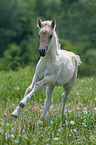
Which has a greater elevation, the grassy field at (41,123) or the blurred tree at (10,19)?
the blurred tree at (10,19)

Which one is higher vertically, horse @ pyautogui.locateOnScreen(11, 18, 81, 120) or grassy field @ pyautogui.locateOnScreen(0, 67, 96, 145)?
horse @ pyautogui.locateOnScreen(11, 18, 81, 120)

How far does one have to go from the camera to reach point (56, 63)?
483 centimetres

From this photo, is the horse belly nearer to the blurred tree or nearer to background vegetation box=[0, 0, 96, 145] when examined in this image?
background vegetation box=[0, 0, 96, 145]

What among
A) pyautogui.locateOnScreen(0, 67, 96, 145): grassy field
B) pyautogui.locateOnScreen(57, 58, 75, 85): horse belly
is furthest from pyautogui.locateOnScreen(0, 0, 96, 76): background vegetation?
pyautogui.locateOnScreen(57, 58, 75, 85): horse belly

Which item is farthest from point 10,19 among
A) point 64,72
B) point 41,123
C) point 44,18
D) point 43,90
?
point 41,123

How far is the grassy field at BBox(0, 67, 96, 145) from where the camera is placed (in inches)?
157

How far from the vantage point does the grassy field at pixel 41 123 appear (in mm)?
3992

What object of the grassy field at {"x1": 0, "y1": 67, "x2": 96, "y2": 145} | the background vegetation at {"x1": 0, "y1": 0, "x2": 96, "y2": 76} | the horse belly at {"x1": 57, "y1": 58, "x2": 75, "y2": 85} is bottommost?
the grassy field at {"x1": 0, "y1": 67, "x2": 96, "y2": 145}

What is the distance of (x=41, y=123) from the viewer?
16.0ft

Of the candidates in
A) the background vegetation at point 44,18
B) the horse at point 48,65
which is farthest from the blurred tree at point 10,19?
the horse at point 48,65

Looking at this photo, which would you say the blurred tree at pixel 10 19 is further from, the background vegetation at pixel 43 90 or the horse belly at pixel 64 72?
the horse belly at pixel 64 72

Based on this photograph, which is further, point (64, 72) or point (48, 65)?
point (64, 72)

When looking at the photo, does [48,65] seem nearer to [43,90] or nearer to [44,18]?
[43,90]

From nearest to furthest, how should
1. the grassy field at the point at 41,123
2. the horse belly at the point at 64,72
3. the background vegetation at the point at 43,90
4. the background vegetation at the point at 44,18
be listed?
the grassy field at the point at 41,123 → the background vegetation at the point at 43,90 → the horse belly at the point at 64,72 → the background vegetation at the point at 44,18
